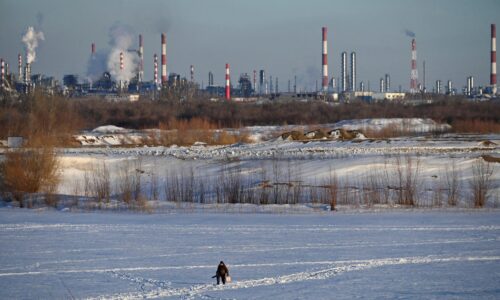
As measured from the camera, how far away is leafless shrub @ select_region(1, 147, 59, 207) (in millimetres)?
20217

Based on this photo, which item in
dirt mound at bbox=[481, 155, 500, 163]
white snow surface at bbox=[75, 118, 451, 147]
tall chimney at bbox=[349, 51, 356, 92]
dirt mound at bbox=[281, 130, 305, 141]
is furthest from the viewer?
tall chimney at bbox=[349, 51, 356, 92]

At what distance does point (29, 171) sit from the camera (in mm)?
20625

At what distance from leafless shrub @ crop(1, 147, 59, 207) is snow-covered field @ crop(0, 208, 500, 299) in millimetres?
4557

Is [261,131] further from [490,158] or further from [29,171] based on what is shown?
[29,171]

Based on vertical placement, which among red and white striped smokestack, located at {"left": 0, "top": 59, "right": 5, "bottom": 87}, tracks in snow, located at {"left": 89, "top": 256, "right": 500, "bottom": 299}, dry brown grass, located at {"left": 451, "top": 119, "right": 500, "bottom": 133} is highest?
red and white striped smokestack, located at {"left": 0, "top": 59, "right": 5, "bottom": 87}

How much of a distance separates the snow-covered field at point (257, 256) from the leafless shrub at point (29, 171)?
4.56 m

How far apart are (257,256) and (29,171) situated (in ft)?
37.5

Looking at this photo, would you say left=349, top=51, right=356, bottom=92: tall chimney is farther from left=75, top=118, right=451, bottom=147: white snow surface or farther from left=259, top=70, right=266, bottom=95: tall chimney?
left=75, top=118, right=451, bottom=147: white snow surface

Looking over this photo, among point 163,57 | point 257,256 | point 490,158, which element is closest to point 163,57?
point 163,57

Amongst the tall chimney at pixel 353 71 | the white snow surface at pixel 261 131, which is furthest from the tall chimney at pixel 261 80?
the white snow surface at pixel 261 131

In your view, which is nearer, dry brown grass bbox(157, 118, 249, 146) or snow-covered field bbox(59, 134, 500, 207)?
snow-covered field bbox(59, 134, 500, 207)

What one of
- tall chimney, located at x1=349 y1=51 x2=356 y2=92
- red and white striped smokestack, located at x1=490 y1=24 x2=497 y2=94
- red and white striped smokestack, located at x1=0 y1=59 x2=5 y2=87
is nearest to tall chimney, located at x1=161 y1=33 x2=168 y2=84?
red and white striped smokestack, located at x1=0 y1=59 x2=5 y2=87

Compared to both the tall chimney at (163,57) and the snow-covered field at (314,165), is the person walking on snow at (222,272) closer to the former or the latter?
the snow-covered field at (314,165)

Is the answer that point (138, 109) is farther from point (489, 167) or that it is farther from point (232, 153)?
point (489, 167)
